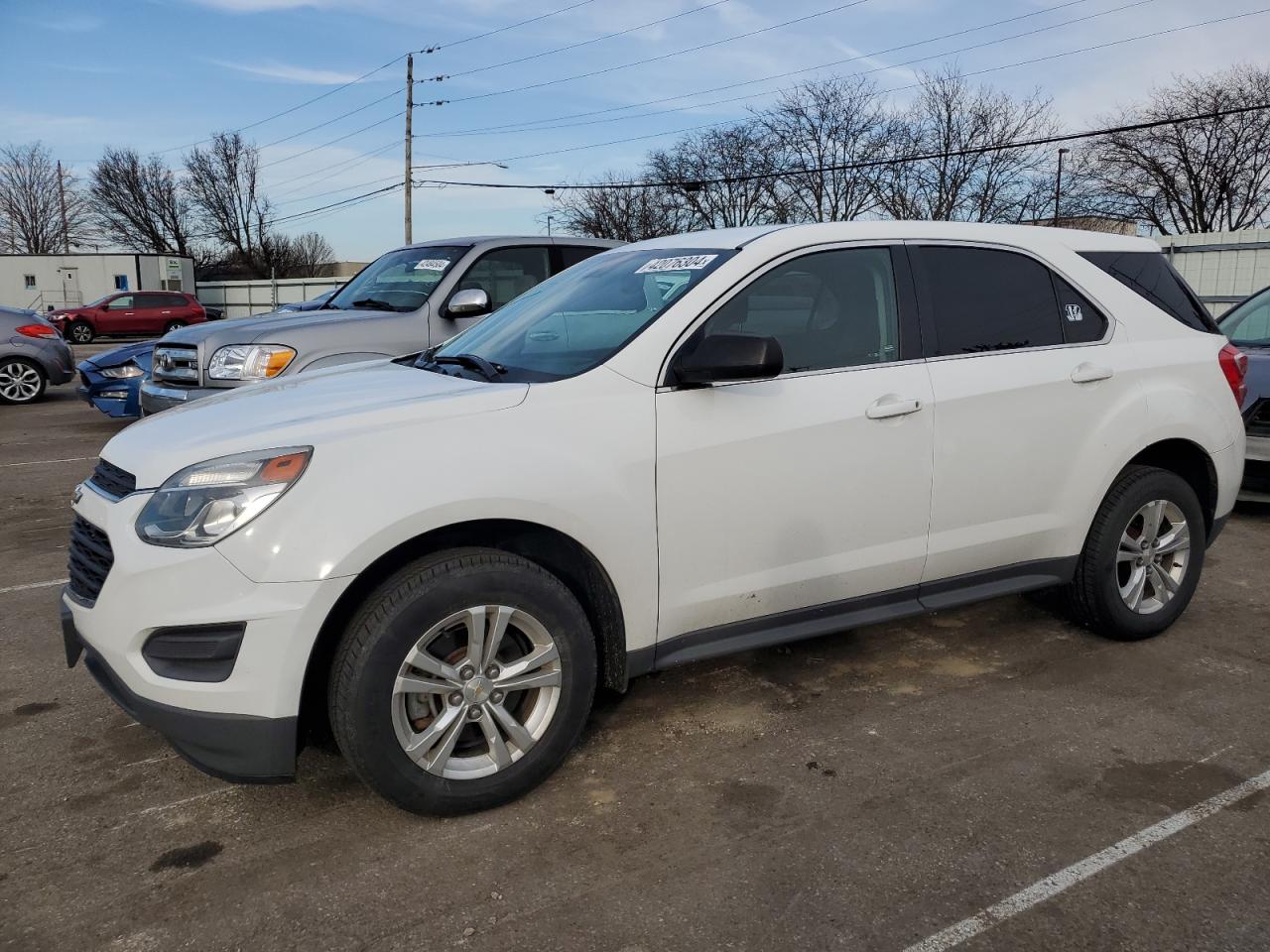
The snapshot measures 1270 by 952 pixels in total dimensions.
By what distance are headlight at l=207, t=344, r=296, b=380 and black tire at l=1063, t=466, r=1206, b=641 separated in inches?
201

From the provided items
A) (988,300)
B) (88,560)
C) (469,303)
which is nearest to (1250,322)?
(988,300)

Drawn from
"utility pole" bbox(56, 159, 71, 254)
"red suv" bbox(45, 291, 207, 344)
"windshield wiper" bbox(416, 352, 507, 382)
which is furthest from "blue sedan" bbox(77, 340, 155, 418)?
"utility pole" bbox(56, 159, 71, 254)

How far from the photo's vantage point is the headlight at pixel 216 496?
8.70 ft

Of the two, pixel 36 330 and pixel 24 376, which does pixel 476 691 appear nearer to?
pixel 24 376

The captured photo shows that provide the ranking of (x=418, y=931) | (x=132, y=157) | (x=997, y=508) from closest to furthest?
1. (x=418, y=931)
2. (x=997, y=508)
3. (x=132, y=157)

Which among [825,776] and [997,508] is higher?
[997,508]

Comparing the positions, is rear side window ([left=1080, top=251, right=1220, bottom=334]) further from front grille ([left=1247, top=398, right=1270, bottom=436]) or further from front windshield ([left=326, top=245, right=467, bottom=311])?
front windshield ([left=326, top=245, right=467, bottom=311])

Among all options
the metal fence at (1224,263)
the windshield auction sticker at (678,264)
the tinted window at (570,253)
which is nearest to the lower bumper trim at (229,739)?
the windshield auction sticker at (678,264)

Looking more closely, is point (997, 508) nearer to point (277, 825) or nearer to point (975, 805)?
point (975, 805)

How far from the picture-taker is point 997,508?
3850 mm

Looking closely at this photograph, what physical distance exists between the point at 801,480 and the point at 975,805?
116 centimetres

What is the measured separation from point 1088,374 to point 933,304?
2.52 ft

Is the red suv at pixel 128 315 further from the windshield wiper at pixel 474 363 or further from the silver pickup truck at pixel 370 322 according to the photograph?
the windshield wiper at pixel 474 363

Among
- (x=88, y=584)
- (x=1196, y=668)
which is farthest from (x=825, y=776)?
(x=88, y=584)
